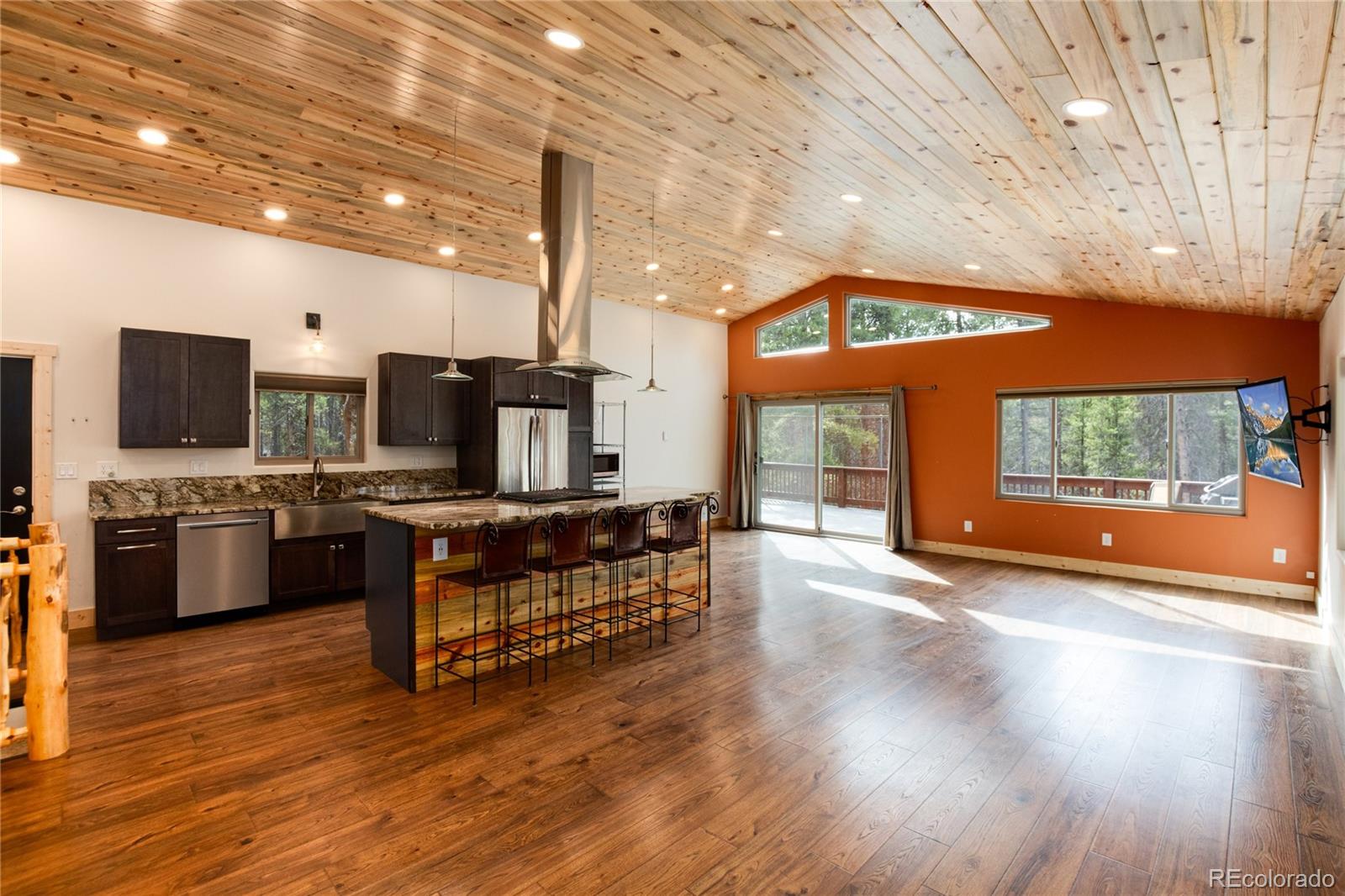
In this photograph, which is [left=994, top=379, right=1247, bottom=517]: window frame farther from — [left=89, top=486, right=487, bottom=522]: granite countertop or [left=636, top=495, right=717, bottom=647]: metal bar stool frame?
[left=89, top=486, right=487, bottom=522]: granite countertop

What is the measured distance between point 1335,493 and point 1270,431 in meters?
0.61

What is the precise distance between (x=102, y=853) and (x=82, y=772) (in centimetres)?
80

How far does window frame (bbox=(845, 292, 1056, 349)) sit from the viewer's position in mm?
7336

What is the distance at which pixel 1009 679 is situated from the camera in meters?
3.97

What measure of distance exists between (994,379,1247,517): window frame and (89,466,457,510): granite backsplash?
622 centimetres

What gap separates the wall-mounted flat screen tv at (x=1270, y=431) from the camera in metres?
4.85

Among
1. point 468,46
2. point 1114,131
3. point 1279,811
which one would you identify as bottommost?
point 1279,811

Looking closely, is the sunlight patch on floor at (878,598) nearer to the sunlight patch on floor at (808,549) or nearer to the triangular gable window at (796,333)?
the sunlight patch on floor at (808,549)

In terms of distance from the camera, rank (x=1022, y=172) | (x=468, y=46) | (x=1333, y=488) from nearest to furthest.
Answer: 1. (x=468, y=46)
2. (x=1022, y=172)
3. (x=1333, y=488)

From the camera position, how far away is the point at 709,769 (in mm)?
2920

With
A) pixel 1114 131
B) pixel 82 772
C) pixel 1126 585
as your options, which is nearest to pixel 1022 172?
pixel 1114 131

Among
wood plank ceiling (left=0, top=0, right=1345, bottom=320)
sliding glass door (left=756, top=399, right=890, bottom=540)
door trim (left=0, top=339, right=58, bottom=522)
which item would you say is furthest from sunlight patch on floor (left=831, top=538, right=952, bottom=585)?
door trim (left=0, top=339, right=58, bottom=522)

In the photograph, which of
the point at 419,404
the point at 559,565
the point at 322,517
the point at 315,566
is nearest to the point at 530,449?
the point at 419,404

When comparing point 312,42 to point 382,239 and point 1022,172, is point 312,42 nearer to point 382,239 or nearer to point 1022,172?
point 382,239
